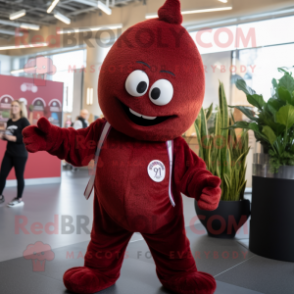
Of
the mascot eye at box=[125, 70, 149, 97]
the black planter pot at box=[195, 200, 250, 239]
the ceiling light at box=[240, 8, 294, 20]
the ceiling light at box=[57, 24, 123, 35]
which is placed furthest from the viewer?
the ceiling light at box=[57, 24, 123, 35]

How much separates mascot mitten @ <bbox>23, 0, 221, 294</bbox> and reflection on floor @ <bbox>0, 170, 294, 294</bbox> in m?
0.27

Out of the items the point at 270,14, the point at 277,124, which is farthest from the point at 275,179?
the point at 270,14

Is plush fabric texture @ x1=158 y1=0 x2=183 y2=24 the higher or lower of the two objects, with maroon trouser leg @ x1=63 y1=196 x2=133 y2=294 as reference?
higher

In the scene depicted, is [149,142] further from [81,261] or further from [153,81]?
[81,261]

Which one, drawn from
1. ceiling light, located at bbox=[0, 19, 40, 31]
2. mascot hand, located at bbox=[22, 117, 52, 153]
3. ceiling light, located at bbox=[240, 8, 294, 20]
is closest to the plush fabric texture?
mascot hand, located at bbox=[22, 117, 52, 153]

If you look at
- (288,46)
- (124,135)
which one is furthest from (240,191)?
(288,46)

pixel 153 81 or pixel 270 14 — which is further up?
pixel 270 14

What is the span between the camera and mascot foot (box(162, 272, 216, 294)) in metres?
1.74

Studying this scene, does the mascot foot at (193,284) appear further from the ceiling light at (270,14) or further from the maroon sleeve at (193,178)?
the ceiling light at (270,14)

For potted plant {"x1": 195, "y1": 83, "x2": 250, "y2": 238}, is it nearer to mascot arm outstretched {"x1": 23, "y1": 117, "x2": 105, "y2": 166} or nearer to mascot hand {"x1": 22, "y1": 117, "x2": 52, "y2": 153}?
mascot arm outstretched {"x1": 23, "y1": 117, "x2": 105, "y2": 166}

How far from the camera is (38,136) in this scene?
5.27 ft

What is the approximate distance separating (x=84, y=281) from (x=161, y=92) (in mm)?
1031

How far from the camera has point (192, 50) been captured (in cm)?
164

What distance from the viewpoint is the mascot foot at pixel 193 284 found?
1.74 meters
